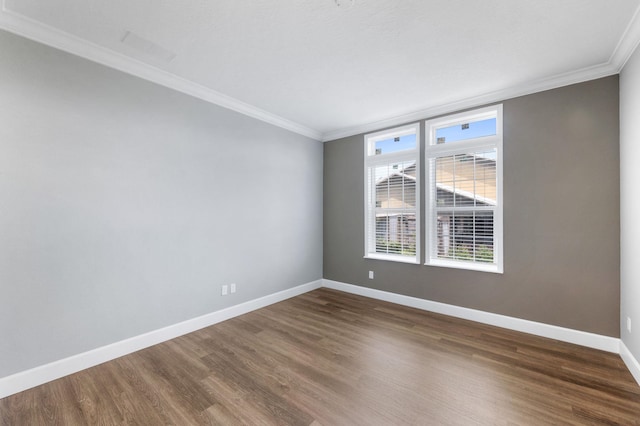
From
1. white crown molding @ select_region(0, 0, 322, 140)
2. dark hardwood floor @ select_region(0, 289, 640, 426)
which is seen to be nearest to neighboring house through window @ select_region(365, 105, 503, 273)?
dark hardwood floor @ select_region(0, 289, 640, 426)

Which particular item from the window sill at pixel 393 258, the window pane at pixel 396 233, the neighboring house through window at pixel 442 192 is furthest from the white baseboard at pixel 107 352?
the neighboring house through window at pixel 442 192

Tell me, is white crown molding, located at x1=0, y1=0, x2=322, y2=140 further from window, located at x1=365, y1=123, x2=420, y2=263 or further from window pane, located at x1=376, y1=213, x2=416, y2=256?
window pane, located at x1=376, y1=213, x2=416, y2=256

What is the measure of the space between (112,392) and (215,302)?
1351 mm

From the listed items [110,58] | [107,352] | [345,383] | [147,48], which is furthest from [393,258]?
[110,58]

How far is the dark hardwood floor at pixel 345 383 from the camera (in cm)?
Result: 180

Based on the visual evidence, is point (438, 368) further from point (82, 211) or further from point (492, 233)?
point (82, 211)

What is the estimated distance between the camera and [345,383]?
84.6 inches

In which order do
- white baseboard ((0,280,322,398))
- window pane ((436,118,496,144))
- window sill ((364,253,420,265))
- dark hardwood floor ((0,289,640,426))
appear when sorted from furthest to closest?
window sill ((364,253,420,265))
window pane ((436,118,496,144))
white baseboard ((0,280,322,398))
dark hardwood floor ((0,289,640,426))

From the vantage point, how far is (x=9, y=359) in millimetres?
2012

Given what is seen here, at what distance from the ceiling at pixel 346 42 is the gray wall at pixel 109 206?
29 cm

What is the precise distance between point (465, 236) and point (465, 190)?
62cm

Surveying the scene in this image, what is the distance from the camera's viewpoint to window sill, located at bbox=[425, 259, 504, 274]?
327 centimetres

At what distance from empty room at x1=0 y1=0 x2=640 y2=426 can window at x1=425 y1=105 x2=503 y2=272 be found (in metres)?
0.03

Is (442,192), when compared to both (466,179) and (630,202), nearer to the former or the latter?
(466,179)
